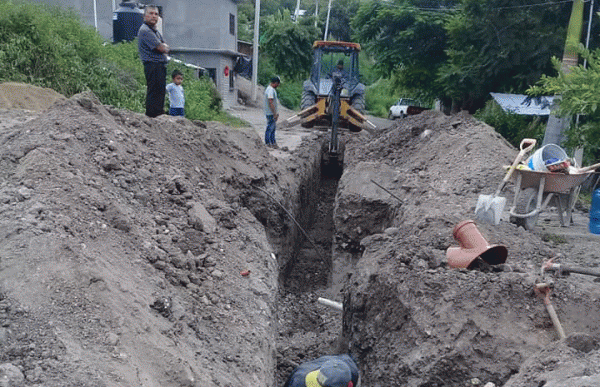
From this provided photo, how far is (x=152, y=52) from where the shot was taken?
9.02 m

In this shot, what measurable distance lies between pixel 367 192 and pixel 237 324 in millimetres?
5136

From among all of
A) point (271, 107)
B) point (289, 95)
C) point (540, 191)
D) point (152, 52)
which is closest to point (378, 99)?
point (289, 95)

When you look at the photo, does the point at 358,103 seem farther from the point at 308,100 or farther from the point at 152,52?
the point at 152,52

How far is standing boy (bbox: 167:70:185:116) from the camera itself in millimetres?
→ 10766

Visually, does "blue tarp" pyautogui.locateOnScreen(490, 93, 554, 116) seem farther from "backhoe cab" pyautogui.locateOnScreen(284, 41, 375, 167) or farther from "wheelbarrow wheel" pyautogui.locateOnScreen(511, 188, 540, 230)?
"wheelbarrow wheel" pyautogui.locateOnScreen(511, 188, 540, 230)

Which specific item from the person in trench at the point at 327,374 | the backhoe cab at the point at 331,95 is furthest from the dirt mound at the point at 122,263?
the backhoe cab at the point at 331,95

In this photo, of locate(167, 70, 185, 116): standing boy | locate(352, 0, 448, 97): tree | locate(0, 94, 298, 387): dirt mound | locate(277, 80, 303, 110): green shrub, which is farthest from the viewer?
locate(277, 80, 303, 110): green shrub

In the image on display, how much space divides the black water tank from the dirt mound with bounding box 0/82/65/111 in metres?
8.97

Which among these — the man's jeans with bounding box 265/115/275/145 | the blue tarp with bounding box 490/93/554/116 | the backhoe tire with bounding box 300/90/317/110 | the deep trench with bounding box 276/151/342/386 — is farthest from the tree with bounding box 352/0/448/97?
the deep trench with bounding box 276/151/342/386

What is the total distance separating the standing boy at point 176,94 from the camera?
424 inches

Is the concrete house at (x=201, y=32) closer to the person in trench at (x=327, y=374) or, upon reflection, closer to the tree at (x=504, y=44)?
the tree at (x=504, y=44)

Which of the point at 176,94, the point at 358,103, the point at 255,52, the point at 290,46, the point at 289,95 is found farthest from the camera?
the point at 289,95

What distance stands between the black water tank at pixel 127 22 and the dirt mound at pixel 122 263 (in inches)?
481

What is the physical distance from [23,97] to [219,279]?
6563 mm
